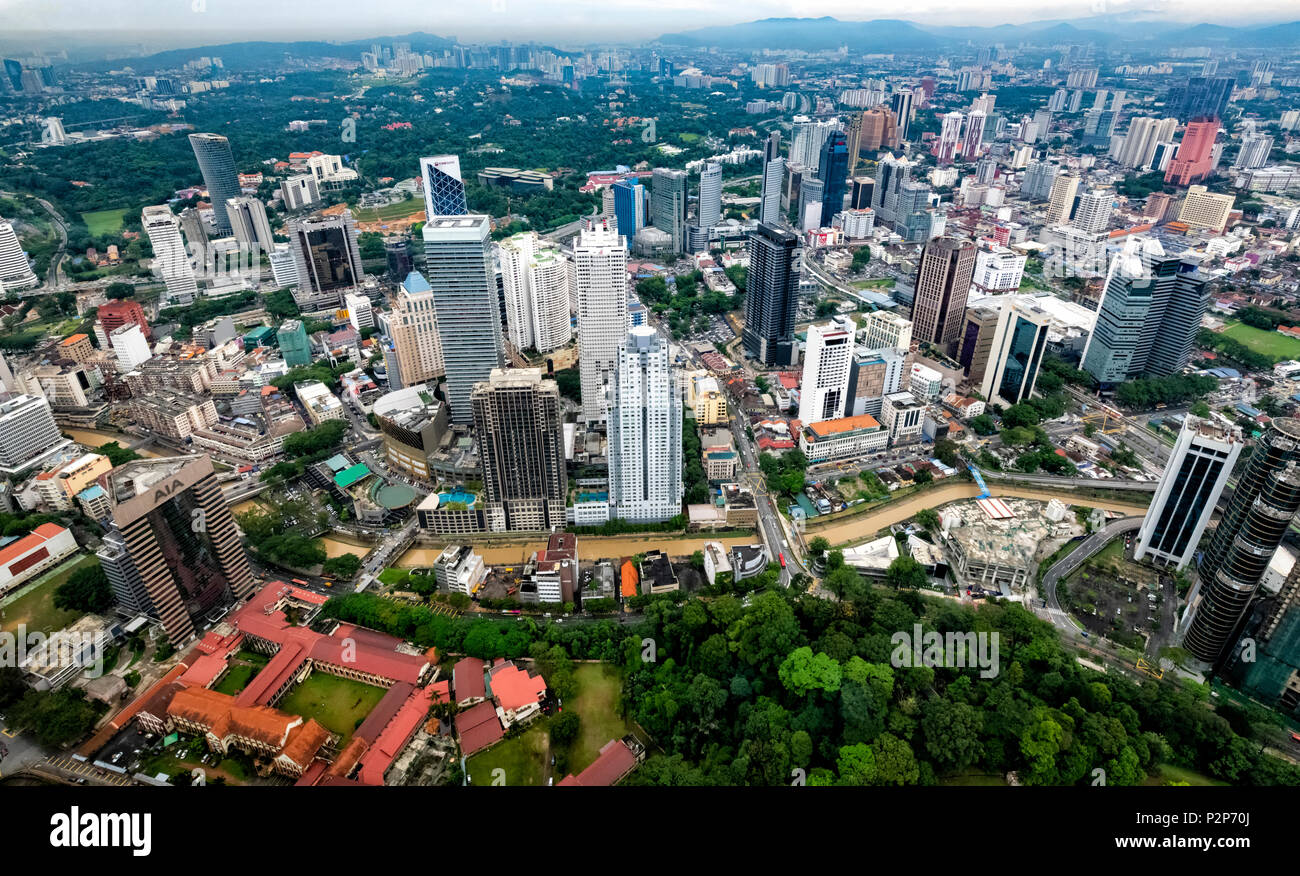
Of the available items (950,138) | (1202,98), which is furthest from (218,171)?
(1202,98)

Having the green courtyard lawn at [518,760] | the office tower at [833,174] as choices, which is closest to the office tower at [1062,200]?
the office tower at [833,174]

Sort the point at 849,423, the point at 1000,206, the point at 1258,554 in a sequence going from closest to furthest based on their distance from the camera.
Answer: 1. the point at 1258,554
2. the point at 849,423
3. the point at 1000,206

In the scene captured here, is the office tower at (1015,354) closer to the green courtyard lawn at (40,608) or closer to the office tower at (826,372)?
the office tower at (826,372)

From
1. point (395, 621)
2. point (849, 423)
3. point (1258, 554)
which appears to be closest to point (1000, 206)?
point (849, 423)

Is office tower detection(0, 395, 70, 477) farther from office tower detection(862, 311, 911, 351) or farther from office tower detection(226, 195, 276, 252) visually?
office tower detection(862, 311, 911, 351)

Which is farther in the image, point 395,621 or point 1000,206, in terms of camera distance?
Answer: point 1000,206
